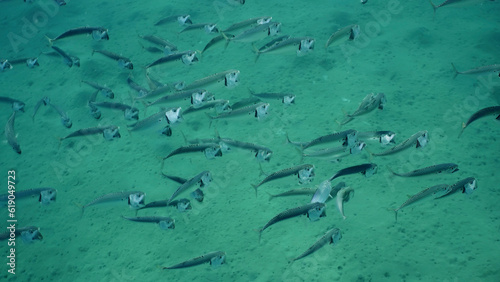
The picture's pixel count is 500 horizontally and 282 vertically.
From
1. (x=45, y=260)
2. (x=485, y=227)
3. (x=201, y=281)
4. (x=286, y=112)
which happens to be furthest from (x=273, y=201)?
(x=45, y=260)

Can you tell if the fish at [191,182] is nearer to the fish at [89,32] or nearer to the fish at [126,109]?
the fish at [126,109]

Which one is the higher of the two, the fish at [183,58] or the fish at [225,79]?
the fish at [183,58]

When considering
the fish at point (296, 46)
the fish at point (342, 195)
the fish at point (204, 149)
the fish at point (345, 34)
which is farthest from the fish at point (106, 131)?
the fish at point (345, 34)

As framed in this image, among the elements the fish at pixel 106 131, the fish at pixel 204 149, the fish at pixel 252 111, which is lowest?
the fish at pixel 204 149

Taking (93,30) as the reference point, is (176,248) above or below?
below

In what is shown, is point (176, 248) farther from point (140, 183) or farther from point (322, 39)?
point (322, 39)

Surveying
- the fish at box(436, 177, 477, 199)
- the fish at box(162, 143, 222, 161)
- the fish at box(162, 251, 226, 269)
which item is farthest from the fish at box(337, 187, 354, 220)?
the fish at box(162, 143, 222, 161)
